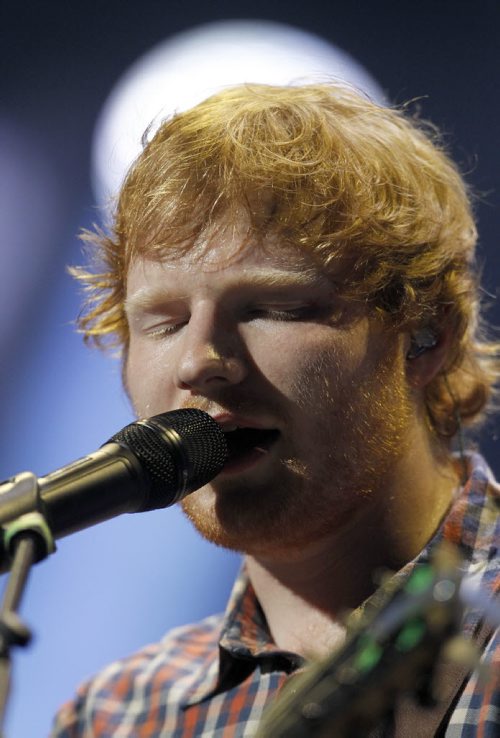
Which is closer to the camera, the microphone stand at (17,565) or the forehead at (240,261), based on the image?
the microphone stand at (17,565)

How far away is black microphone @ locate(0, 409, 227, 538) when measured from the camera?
998 mm

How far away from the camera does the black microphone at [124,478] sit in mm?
998

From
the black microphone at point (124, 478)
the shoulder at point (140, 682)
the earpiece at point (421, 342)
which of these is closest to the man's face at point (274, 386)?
the earpiece at point (421, 342)

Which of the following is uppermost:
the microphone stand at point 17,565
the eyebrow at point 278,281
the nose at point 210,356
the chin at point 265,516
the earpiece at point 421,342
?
the eyebrow at point 278,281

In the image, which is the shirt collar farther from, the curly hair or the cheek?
the cheek

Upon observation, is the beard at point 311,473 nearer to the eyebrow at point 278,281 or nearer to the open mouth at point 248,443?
the open mouth at point 248,443

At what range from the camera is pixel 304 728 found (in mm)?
788

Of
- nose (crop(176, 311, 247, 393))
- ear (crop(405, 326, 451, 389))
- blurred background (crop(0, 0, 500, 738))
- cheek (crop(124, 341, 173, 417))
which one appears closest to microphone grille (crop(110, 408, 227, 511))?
nose (crop(176, 311, 247, 393))

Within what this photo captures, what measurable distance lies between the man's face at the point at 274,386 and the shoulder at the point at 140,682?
1.64 feet

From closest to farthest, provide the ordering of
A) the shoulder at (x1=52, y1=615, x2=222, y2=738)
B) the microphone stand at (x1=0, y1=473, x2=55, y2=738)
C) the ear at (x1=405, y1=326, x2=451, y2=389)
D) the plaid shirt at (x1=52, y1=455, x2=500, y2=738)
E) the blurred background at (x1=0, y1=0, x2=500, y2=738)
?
the microphone stand at (x1=0, y1=473, x2=55, y2=738)
the plaid shirt at (x1=52, y1=455, x2=500, y2=738)
the ear at (x1=405, y1=326, x2=451, y2=389)
the shoulder at (x1=52, y1=615, x2=222, y2=738)
the blurred background at (x1=0, y1=0, x2=500, y2=738)

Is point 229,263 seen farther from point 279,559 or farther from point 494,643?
point 494,643

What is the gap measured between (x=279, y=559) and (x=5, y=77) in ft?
6.02

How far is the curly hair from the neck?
187mm

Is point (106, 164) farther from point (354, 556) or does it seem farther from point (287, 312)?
point (354, 556)
